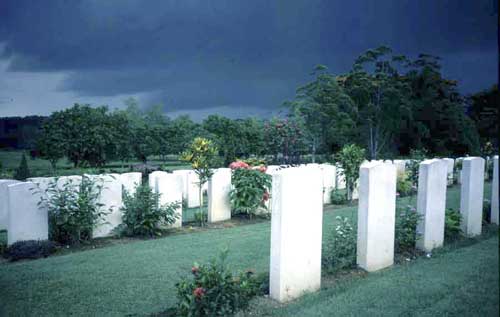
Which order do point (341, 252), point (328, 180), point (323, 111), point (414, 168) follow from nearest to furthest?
1. point (341, 252)
2. point (328, 180)
3. point (414, 168)
4. point (323, 111)

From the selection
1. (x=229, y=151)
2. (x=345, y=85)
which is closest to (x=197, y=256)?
(x=229, y=151)

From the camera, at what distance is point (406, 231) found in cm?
674

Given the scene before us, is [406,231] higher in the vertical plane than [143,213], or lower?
higher

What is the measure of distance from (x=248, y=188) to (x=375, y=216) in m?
4.88

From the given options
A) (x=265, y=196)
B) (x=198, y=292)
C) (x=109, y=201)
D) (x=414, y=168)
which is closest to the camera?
(x=198, y=292)

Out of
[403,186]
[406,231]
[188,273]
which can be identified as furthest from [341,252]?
[403,186]

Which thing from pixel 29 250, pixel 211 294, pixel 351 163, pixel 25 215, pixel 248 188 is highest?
pixel 351 163

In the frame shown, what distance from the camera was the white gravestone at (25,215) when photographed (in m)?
7.18

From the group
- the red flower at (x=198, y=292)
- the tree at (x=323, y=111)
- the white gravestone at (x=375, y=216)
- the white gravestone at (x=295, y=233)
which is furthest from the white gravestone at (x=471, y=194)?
the tree at (x=323, y=111)

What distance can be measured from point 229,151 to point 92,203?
24491mm

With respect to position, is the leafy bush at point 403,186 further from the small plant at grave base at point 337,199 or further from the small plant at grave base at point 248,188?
the small plant at grave base at point 248,188

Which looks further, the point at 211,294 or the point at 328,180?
the point at 328,180

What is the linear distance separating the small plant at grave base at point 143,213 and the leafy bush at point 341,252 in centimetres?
385

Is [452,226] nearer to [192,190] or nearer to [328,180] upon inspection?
[328,180]
